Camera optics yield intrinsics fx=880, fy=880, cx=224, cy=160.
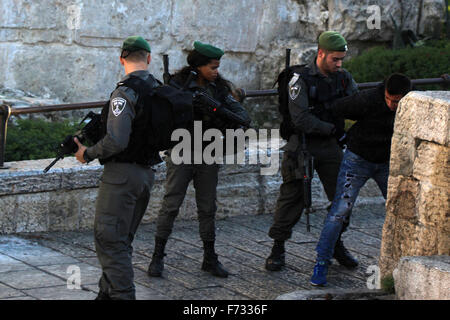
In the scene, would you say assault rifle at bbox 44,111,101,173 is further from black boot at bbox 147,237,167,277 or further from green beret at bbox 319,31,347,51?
green beret at bbox 319,31,347,51

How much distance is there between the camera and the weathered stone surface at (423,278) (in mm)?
4797

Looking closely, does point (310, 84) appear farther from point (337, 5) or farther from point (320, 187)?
point (337, 5)

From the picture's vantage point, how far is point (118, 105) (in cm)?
502

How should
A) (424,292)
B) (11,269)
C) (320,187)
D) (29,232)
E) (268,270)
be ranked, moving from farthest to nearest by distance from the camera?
(320,187)
(29,232)
(268,270)
(11,269)
(424,292)

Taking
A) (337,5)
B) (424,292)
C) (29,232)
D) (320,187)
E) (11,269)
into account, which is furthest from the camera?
(337,5)

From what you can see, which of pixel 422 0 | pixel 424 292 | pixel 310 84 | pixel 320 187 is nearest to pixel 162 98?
pixel 310 84

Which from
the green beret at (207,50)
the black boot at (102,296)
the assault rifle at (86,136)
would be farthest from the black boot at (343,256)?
the assault rifle at (86,136)

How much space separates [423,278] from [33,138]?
405 cm

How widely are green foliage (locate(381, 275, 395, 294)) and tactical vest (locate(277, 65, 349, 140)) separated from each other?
52.7 inches

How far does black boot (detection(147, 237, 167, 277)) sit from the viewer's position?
6.02 meters

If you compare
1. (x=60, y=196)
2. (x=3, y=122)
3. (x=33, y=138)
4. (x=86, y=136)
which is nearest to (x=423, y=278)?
(x=86, y=136)

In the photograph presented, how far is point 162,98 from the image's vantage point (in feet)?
16.9

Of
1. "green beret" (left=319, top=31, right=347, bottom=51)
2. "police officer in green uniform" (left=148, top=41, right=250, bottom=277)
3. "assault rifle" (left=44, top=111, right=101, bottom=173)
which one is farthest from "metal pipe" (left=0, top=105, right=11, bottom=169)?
"green beret" (left=319, top=31, right=347, bottom=51)

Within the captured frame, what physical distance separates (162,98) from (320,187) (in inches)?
134
